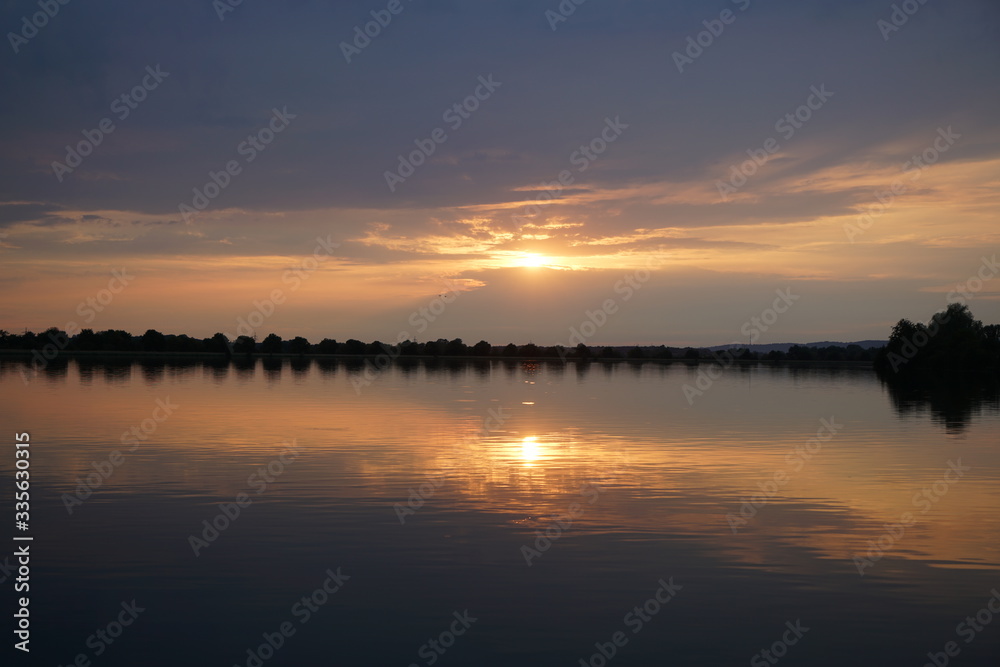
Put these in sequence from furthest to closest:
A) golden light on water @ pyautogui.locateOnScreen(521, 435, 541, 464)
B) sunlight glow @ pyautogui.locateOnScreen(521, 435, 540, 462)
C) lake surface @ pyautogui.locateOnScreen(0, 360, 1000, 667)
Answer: sunlight glow @ pyautogui.locateOnScreen(521, 435, 540, 462)
golden light on water @ pyautogui.locateOnScreen(521, 435, 541, 464)
lake surface @ pyautogui.locateOnScreen(0, 360, 1000, 667)

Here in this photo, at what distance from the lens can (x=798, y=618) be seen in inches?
484

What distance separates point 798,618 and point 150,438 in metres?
26.0

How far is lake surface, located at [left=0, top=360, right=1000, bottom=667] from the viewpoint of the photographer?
11.4 meters

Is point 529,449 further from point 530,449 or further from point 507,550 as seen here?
point 507,550

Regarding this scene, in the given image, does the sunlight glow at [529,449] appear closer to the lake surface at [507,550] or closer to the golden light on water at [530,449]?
the golden light on water at [530,449]

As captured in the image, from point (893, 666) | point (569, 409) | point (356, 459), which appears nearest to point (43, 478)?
point (356, 459)

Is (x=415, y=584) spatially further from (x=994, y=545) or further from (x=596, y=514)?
(x=994, y=545)

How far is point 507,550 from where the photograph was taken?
15.7m

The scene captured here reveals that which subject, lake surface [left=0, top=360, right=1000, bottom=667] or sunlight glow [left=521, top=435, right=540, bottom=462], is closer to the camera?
lake surface [left=0, top=360, right=1000, bottom=667]

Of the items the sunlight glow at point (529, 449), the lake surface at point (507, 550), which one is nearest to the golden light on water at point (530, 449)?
the sunlight glow at point (529, 449)

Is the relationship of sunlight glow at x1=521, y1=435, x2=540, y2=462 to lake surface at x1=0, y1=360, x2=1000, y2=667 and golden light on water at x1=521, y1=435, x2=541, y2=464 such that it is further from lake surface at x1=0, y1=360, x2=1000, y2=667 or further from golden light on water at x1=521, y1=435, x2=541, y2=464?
lake surface at x1=0, y1=360, x2=1000, y2=667

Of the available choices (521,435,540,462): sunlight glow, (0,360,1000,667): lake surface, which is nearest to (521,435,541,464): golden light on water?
(521,435,540,462): sunlight glow

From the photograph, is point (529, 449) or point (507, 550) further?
point (529, 449)

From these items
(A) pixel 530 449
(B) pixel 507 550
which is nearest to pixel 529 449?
(A) pixel 530 449
